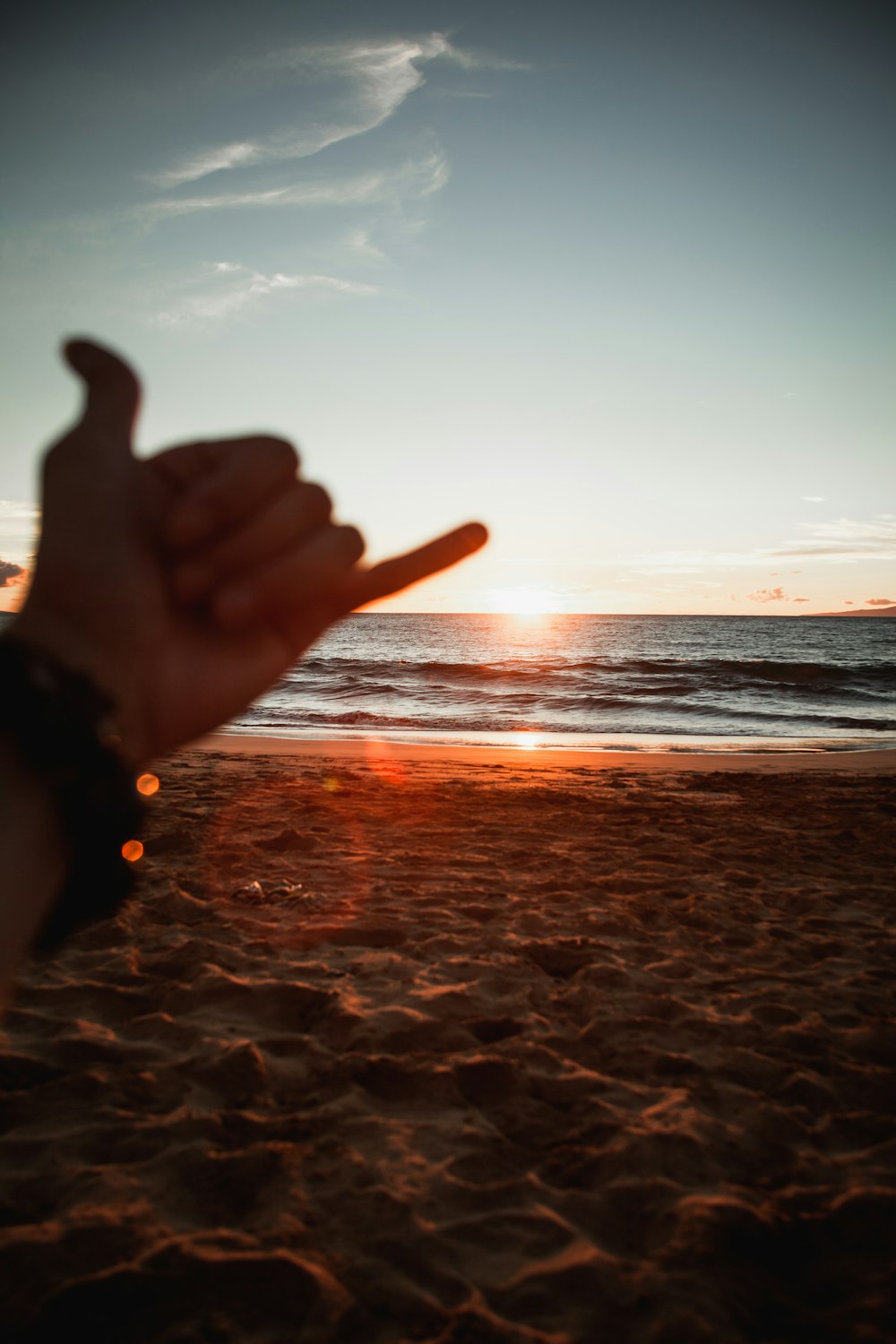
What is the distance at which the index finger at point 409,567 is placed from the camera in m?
1.05

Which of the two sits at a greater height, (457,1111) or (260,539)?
(260,539)

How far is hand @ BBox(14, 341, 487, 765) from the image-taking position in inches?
38.7

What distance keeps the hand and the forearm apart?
14 cm

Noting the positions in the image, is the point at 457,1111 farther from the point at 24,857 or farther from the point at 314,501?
the point at 314,501

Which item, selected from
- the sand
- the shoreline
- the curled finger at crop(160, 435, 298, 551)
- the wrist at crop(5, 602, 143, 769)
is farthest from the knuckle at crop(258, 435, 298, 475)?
the shoreline

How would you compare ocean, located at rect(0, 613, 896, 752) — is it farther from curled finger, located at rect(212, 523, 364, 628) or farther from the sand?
curled finger, located at rect(212, 523, 364, 628)

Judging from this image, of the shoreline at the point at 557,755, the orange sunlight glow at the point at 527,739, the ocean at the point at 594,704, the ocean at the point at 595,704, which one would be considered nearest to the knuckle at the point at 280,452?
the ocean at the point at 595,704

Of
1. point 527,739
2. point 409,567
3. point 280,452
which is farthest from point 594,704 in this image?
point 280,452

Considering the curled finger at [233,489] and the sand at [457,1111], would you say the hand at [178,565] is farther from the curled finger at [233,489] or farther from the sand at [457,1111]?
the sand at [457,1111]

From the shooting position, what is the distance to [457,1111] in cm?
267

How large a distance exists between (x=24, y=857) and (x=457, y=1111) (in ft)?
7.44

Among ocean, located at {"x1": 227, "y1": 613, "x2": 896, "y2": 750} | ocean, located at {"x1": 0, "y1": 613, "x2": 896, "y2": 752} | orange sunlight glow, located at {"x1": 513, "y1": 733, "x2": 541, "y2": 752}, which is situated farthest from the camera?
ocean, located at {"x1": 227, "y1": 613, "x2": 896, "y2": 750}

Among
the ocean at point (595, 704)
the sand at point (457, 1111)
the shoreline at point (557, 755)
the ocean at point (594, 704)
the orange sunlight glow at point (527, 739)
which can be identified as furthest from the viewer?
the ocean at point (595, 704)

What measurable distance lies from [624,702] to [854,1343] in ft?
66.5
